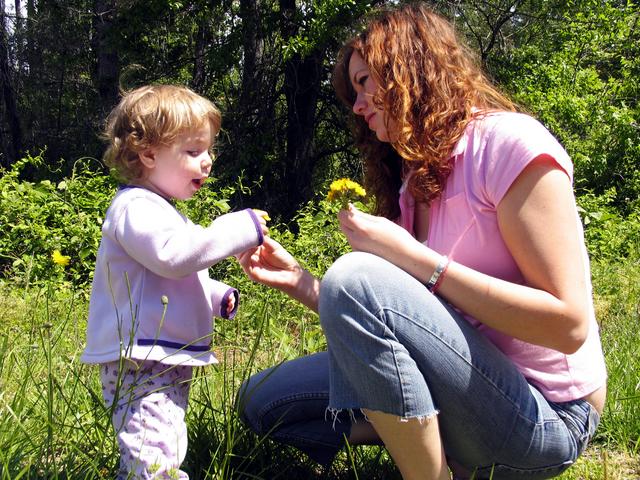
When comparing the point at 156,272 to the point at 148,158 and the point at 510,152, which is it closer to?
the point at 148,158

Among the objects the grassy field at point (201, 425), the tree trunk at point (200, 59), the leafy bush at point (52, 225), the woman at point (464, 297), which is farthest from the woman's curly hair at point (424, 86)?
the tree trunk at point (200, 59)

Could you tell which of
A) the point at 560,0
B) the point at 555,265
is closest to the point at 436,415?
the point at 555,265

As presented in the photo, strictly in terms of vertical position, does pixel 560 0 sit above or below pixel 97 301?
above

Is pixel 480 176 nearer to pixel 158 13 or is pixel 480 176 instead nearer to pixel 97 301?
pixel 97 301

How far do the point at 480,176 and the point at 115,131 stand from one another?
3.20 feet

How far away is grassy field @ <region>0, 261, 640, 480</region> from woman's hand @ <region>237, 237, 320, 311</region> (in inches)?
3.6

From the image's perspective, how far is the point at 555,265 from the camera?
1.64m

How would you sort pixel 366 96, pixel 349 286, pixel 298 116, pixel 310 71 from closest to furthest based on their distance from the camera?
pixel 349 286 → pixel 366 96 → pixel 310 71 → pixel 298 116

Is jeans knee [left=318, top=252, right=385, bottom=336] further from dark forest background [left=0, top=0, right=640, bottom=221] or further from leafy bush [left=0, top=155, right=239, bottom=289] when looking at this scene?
dark forest background [left=0, top=0, right=640, bottom=221]

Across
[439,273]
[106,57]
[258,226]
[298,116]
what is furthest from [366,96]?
[106,57]

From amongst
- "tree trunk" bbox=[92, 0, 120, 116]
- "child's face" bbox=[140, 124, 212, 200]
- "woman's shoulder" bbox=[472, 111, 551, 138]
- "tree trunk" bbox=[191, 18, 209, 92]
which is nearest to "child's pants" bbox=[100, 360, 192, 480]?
"child's face" bbox=[140, 124, 212, 200]

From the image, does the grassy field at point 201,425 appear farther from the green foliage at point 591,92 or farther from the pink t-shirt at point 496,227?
the green foliage at point 591,92

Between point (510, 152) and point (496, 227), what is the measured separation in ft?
0.60

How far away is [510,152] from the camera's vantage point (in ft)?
5.56
